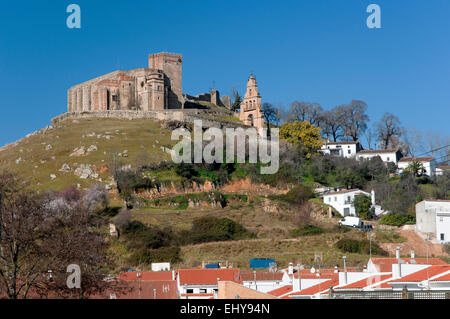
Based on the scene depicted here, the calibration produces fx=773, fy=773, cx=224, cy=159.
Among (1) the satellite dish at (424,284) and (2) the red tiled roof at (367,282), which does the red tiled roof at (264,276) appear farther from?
(1) the satellite dish at (424,284)

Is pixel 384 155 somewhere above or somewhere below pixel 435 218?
above

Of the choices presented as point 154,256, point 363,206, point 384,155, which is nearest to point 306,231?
point 363,206

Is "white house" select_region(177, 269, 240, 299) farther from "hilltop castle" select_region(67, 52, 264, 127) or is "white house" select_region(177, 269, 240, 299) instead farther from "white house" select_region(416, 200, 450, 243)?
"hilltop castle" select_region(67, 52, 264, 127)

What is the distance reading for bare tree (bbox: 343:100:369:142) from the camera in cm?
10069

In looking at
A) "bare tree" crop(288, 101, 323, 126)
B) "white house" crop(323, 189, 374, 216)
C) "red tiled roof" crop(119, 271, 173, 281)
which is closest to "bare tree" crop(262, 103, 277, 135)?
"bare tree" crop(288, 101, 323, 126)

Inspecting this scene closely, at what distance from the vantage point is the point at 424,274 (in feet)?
105

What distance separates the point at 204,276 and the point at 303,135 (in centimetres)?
5037

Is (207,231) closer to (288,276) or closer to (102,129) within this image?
(288,276)

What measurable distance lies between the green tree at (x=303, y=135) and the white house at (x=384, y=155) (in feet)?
18.1

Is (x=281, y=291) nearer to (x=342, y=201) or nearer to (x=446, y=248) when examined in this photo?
(x=446, y=248)

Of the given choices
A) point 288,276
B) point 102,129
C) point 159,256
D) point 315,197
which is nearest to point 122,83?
point 102,129

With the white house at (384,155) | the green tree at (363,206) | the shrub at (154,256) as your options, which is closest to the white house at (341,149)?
the white house at (384,155)

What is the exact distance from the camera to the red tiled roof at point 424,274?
31.2 m
